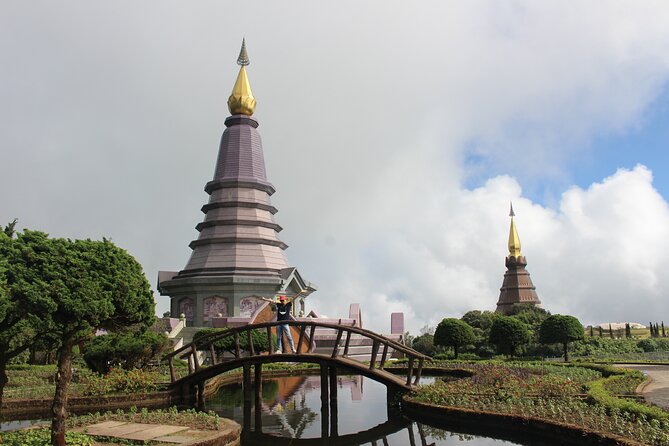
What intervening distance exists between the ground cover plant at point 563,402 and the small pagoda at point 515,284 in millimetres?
66454

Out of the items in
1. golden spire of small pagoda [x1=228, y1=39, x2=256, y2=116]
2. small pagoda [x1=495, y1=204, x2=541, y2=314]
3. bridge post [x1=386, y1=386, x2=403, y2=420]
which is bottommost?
bridge post [x1=386, y1=386, x2=403, y2=420]

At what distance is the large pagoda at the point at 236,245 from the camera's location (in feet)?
162

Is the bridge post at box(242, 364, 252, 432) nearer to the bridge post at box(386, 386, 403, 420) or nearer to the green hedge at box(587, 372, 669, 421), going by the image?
the bridge post at box(386, 386, 403, 420)

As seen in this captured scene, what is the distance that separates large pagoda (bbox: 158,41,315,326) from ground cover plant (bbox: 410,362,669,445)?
30.1 meters

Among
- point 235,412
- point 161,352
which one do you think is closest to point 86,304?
point 235,412

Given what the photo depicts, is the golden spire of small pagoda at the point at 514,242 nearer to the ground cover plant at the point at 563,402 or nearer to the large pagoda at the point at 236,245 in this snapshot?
the large pagoda at the point at 236,245

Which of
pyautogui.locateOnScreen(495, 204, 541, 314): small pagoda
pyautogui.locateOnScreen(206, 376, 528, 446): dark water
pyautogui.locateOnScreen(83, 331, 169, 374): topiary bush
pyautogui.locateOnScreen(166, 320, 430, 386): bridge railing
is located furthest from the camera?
pyautogui.locateOnScreen(495, 204, 541, 314): small pagoda

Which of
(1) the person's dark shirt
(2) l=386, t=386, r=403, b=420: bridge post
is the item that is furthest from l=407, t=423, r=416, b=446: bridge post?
(1) the person's dark shirt

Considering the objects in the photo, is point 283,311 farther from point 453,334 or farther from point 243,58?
point 243,58

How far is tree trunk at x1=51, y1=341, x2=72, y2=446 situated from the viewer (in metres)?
11.3

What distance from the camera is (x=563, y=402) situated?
15.2m

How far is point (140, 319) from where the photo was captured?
13.5m

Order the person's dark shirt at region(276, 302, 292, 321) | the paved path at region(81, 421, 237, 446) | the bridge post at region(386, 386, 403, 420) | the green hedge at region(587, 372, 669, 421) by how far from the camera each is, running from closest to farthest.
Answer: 1. the paved path at region(81, 421, 237, 446)
2. the green hedge at region(587, 372, 669, 421)
3. the bridge post at region(386, 386, 403, 420)
4. the person's dark shirt at region(276, 302, 292, 321)

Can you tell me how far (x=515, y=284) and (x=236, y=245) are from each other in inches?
2038
